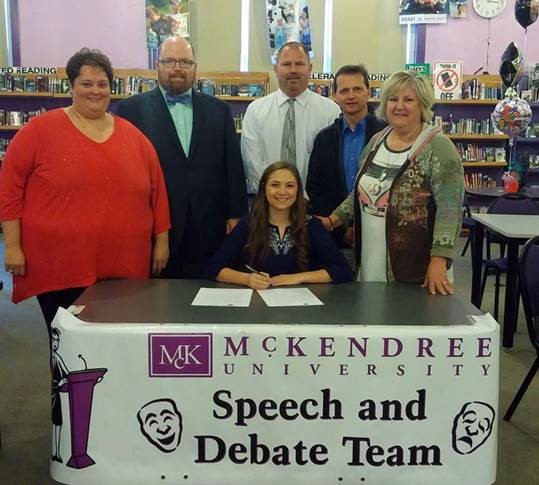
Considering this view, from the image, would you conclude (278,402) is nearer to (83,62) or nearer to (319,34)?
(83,62)

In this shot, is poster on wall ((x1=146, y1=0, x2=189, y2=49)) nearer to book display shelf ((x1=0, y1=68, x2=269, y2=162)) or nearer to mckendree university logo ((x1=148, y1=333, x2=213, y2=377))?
book display shelf ((x1=0, y1=68, x2=269, y2=162))

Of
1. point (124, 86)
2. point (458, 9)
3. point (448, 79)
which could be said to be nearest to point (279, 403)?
point (124, 86)

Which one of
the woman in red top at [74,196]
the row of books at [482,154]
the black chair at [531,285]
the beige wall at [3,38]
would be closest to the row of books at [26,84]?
the beige wall at [3,38]

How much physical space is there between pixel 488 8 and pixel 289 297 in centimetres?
745

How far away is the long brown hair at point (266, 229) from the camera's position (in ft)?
8.06

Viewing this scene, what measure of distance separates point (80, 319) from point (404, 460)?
1.02m

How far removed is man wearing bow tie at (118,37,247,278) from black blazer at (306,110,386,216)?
34cm

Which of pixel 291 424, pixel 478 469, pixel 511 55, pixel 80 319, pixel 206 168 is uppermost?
pixel 511 55

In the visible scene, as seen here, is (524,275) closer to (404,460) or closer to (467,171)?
(404,460)

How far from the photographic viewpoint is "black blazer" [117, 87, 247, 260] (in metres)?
2.84

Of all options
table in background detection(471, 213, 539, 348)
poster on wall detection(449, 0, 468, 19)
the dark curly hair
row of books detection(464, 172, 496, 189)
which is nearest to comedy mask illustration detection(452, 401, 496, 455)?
the dark curly hair

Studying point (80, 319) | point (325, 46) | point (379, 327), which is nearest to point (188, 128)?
point (80, 319)

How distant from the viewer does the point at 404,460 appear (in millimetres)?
1778

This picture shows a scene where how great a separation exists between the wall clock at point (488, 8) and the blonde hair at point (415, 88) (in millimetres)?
6624
